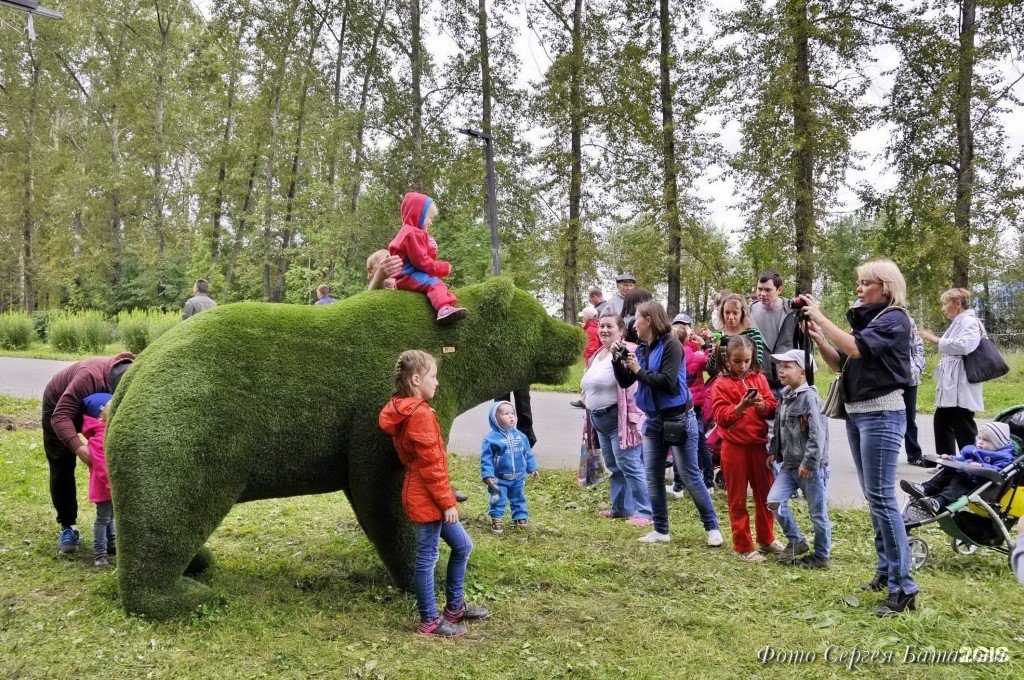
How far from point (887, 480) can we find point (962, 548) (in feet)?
6.71

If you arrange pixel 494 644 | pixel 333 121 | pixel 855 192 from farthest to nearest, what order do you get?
pixel 333 121 < pixel 855 192 < pixel 494 644

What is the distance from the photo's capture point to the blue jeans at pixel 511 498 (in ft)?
20.1

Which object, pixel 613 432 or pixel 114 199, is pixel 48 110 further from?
A: pixel 613 432

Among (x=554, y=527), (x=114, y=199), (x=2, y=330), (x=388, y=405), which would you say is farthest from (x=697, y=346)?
(x=114, y=199)

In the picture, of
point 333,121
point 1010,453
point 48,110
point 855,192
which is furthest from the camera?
point 48,110

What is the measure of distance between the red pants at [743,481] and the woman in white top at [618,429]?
1020 millimetres

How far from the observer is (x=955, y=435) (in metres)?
7.77

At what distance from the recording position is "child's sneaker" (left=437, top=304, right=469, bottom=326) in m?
4.63

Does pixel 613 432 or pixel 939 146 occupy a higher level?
pixel 939 146

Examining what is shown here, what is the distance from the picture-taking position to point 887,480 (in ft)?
13.9

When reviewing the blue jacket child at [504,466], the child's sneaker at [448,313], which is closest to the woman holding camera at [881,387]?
the child's sneaker at [448,313]

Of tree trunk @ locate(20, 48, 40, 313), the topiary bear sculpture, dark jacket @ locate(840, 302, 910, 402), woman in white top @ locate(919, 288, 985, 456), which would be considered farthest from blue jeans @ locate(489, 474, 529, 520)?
tree trunk @ locate(20, 48, 40, 313)

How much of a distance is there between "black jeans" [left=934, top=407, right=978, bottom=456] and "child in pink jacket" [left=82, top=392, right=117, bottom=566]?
26.4ft

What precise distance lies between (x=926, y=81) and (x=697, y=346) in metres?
13.7
